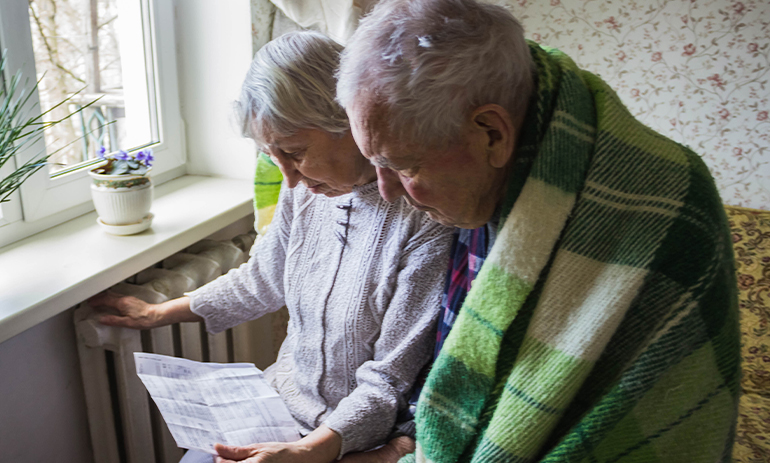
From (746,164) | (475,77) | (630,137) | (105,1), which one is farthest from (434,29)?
(746,164)

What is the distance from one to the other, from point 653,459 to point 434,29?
0.59 metres

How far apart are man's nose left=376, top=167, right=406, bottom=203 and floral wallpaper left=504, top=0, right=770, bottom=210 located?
126 cm

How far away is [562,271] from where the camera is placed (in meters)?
0.72

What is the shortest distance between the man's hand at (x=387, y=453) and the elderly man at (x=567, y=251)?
340 millimetres

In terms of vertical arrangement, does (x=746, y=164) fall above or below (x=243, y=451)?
above

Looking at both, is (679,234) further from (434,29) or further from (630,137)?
(434,29)

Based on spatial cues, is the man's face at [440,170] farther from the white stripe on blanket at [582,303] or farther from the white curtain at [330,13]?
the white curtain at [330,13]

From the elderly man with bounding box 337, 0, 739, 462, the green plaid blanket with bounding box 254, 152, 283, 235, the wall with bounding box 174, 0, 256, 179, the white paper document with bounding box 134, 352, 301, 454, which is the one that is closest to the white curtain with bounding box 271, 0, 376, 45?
the wall with bounding box 174, 0, 256, 179

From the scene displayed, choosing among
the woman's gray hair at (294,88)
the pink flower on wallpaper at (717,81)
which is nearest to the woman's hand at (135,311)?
the woman's gray hair at (294,88)

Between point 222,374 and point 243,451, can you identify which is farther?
point 222,374

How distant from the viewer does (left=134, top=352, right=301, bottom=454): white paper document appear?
1.04 m

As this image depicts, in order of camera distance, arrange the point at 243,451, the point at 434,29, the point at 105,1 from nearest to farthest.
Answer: the point at 434,29 < the point at 243,451 < the point at 105,1

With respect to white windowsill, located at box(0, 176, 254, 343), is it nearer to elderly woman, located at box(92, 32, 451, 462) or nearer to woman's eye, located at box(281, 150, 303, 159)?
elderly woman, located at box(92, 32, 451, 462)

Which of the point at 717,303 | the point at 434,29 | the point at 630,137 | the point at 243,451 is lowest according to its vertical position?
the point at 243,451
